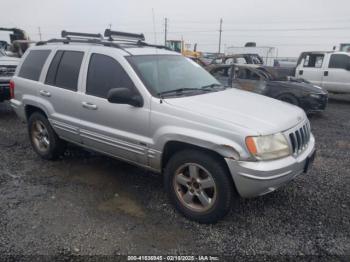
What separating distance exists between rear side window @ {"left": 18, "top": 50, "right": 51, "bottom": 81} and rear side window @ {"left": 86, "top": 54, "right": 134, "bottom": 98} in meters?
1.18

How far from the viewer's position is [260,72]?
9.34 m

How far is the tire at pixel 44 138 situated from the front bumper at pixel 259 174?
2.97 m

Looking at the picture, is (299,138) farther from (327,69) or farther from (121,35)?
(327,69)

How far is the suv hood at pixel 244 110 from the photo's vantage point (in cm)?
309

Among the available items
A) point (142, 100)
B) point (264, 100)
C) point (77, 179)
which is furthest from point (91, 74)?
point (264, 100)

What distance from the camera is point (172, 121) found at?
334 centimetres

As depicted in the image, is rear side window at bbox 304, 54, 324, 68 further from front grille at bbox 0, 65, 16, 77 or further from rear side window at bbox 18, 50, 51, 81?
rear side window at bbox 18, 50, 51, 81

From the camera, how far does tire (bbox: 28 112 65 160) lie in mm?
4910

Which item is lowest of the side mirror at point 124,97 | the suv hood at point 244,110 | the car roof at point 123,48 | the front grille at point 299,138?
the front grille at point 299,138

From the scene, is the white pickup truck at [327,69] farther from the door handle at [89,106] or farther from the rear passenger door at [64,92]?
the door handle at [89,106]

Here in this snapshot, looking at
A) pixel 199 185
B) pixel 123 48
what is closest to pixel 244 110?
pixel 199 185

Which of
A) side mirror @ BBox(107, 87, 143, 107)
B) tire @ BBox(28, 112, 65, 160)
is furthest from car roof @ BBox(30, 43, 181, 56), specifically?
tire @ BBox(28, 112, 65, 160)

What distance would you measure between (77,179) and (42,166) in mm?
814

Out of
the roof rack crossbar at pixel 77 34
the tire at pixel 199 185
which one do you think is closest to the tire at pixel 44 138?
the roof rack crossbar at pixel 77 34
